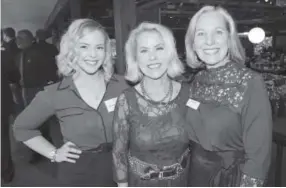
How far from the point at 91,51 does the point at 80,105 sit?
0.73 feet

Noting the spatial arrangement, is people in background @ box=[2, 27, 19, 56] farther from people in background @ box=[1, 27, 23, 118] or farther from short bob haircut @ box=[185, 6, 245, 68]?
short bob haircut @ box=[185, 6, 245, 68]

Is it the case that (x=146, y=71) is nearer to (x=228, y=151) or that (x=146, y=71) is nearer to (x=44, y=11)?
(x=228, y=151)

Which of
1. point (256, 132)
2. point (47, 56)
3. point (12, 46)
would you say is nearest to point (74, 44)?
point (47, 56)

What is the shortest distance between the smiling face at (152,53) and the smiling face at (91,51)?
0.49ft

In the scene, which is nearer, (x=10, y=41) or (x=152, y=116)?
(x=152, y=116)

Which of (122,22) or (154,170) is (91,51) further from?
(154,170)

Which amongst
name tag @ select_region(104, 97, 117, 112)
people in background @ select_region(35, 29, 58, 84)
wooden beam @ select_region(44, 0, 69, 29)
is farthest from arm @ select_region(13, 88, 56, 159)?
wooden beam @ select_region(44, 0, 69, 29)

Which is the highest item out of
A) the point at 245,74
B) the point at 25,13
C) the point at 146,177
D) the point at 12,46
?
the point at 25,13

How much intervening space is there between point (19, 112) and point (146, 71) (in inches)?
23.3

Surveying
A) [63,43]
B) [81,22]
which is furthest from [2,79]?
[81,22]

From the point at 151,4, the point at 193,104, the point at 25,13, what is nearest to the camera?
the point at 193,104

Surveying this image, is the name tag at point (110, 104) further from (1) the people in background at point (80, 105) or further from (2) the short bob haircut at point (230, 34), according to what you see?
(2) the short bob haircut at point (230, 34)

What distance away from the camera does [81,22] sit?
116 cm

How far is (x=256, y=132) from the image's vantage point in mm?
1007
